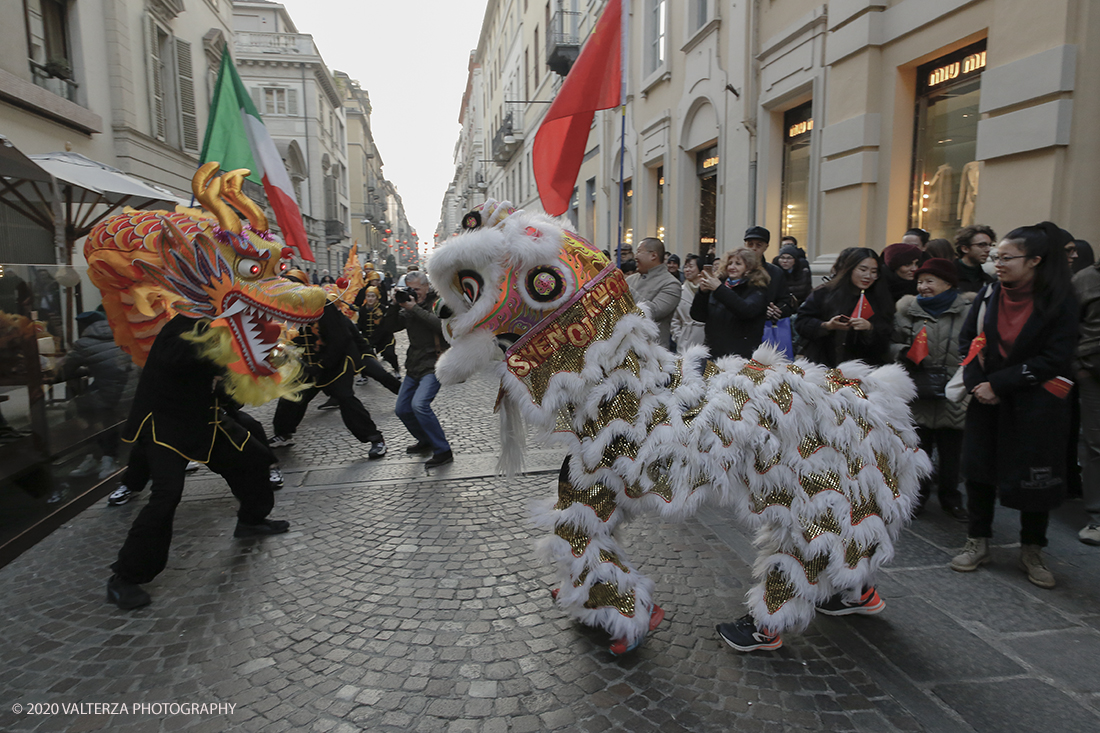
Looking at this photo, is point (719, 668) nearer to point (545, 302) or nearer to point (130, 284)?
point (545, 302)

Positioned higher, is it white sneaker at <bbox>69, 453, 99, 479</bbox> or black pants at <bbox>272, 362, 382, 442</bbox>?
black pants at <bbox>272, 362, 382, 442</bbox>

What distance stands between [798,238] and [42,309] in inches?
368

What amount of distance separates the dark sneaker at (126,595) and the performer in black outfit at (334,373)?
2.66 metres

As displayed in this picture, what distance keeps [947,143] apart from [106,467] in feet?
29.5

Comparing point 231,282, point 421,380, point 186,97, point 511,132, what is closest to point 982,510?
point 231,282

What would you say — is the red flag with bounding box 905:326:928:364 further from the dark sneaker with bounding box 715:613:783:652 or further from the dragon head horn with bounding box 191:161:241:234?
the dragon head horn with bounding box 191:161:241:234

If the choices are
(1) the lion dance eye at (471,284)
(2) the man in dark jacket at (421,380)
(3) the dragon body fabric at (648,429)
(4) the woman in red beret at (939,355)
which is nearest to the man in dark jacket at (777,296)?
(4) the woman in red beret at (939,355)

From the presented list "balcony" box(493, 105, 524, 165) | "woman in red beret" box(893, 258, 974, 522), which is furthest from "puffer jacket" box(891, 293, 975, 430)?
"balcony" box(493, 105, 524, 165)

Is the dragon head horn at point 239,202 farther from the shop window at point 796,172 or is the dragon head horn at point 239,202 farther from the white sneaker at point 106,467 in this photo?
the shop window at point 796,172

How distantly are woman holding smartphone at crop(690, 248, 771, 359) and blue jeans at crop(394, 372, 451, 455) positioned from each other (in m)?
2.49

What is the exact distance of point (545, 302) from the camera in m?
2.47

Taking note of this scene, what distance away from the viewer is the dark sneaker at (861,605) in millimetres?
2885

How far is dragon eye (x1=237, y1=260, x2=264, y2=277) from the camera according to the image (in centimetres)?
333

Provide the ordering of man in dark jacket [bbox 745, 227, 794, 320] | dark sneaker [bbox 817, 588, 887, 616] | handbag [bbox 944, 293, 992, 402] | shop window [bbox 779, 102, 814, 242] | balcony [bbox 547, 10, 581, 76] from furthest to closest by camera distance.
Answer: balcony [bbox 547, 10, 581, 76], shop window [bbox 779, 102, 814, 242], man in dark jacket [bbox 745, 227, 794, 320], handbag [bbox 944, 293, 992, 402], dark sneaker [bbox 817, 588, 887, 616]
